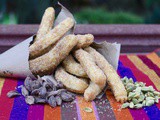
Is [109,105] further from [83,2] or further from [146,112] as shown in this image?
[83,2]

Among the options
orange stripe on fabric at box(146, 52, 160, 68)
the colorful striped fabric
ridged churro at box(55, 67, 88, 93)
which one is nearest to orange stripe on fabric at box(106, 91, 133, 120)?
the colorful striped fabric

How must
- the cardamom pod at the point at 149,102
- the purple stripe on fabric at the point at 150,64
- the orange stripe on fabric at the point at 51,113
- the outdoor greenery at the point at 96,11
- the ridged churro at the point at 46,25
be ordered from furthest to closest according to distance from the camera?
the outdoor greenery at the point at 96,11
the purple stripe on fabric at the point at 150,64
the ridged churro at the point at 46,25
the cardamom pod at the point at 149,102
the orange stripe on fabric at the point at 51,113

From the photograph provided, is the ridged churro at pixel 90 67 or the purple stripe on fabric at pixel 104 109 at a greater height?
the ridged churro at pixel 90 67

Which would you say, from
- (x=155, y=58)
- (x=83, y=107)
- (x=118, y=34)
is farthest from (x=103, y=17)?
(x=83, y=107)

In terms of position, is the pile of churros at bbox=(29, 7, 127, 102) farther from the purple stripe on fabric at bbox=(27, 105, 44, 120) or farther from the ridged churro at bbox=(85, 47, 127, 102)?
the purple stripe on fabric at bbox=(27, 105, 44, 120)

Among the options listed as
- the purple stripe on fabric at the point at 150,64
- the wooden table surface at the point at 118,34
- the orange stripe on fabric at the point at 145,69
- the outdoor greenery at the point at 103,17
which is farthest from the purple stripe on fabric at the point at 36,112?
the outdoor greenery at the point at 103,17

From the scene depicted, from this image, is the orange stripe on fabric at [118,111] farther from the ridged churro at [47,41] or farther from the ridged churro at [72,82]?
the ridged churro at [47,41]

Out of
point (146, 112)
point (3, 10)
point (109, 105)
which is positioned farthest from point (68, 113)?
point (3, 10)
